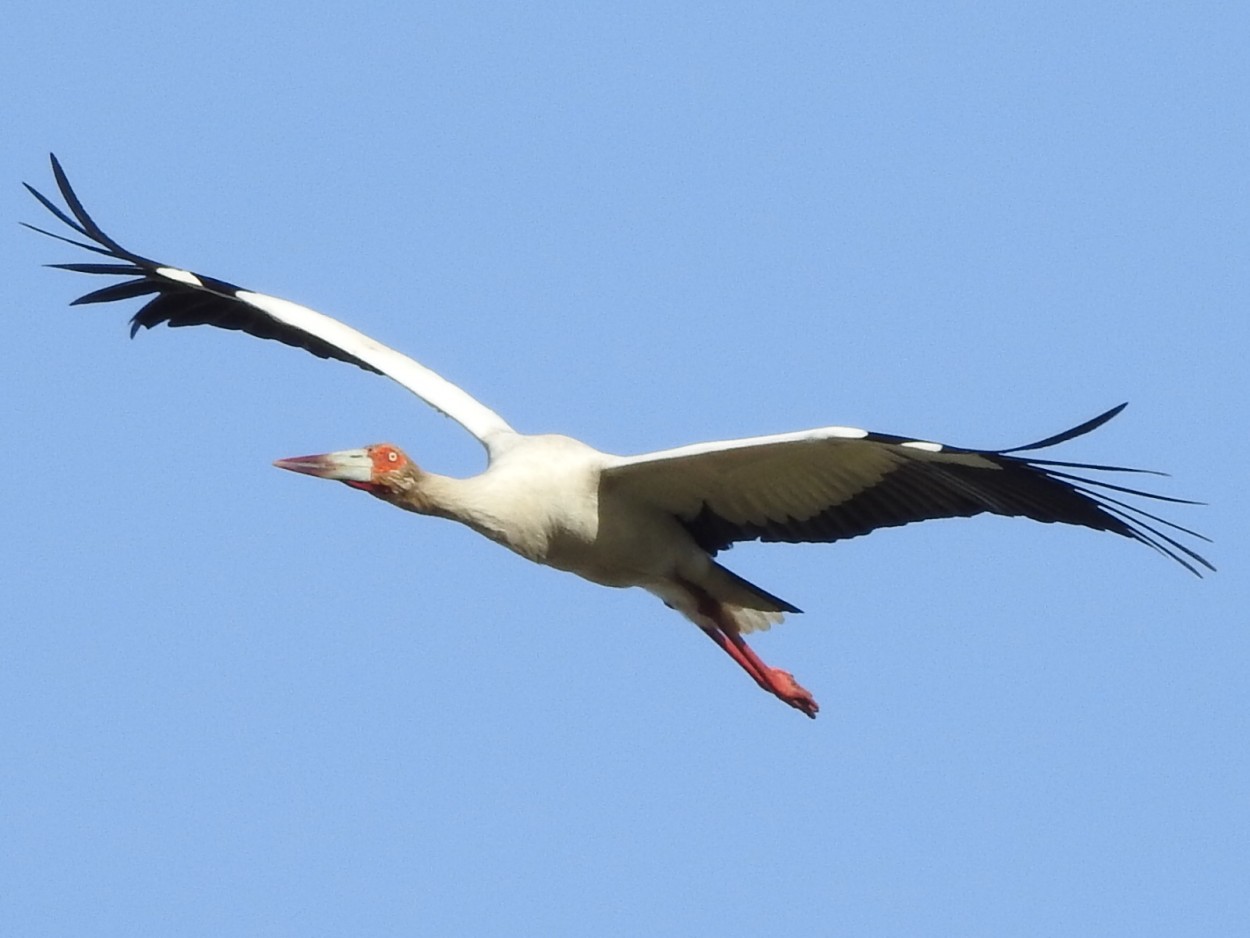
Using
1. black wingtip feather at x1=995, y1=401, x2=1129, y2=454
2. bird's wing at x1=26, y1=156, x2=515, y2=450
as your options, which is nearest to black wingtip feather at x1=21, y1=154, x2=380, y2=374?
bird's wing at x1=26, y1=156, x2=515, y2=450

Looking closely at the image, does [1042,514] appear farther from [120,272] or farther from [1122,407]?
[120,272]

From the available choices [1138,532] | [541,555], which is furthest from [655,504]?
[1138,532]

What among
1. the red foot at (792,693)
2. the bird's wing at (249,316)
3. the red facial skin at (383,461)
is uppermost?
the bird's wing at (249,316)

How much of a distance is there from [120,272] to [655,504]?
347 cm

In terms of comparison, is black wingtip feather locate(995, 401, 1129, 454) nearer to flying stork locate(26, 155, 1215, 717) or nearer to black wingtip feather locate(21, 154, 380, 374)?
flying stork locate(26, 155, 1215, 717)

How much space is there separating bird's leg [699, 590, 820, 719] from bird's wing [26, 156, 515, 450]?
138cm

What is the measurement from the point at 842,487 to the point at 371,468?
2.12m

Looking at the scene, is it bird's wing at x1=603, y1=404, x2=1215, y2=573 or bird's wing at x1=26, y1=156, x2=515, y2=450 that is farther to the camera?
bird's wing at x1=26, y1=156, x2=515, y2=450

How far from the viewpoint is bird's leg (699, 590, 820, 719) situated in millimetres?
11070

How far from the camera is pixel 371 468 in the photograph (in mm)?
10102

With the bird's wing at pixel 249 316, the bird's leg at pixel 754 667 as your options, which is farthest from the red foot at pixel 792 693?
the bird's wing at pixel 249 316

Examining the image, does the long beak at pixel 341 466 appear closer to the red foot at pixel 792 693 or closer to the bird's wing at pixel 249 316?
A: the bird's wing at pixel 249 316

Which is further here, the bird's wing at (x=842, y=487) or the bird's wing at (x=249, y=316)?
the bird's wing at (x=249, y=316)

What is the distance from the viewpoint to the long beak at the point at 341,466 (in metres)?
10.1
